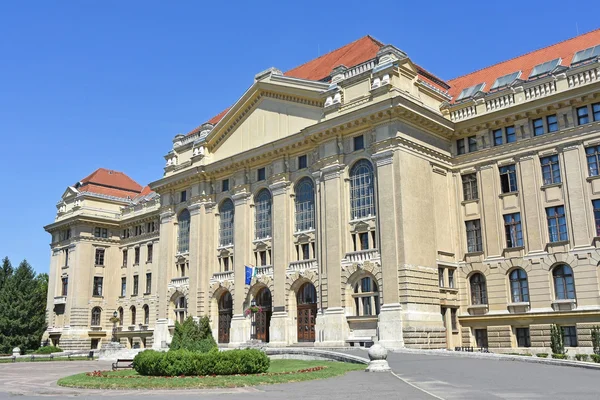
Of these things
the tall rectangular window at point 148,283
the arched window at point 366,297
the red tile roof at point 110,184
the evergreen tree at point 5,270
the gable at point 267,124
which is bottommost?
the arched window at point 366,297

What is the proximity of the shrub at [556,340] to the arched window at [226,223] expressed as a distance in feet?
85.8

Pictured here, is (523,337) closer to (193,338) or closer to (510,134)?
(510,134)

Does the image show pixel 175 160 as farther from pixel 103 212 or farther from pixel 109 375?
pixel 109 375

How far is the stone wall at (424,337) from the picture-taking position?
36.8m

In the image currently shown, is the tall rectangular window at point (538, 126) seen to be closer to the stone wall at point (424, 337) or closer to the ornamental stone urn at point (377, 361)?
the stone wall at point (424, 337)

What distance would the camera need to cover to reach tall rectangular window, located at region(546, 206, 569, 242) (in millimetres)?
37844

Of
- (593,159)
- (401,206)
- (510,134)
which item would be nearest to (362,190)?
(401,206)

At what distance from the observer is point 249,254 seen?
4969 cm

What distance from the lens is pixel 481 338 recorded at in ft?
134

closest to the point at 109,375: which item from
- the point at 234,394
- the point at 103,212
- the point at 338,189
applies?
the point at 234,394

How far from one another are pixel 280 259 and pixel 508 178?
1709cm

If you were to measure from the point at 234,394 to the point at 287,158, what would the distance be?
31288 millimetres

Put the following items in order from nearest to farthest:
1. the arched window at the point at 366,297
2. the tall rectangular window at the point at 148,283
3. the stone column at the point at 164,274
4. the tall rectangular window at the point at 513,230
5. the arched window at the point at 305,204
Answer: the tall rectangular window at the point at 513,230, the arched window at the point at 366,297, the arched window at the point at 305,204, the stone column at the point at 164,274, the tall rectangular window at the point at 148,283

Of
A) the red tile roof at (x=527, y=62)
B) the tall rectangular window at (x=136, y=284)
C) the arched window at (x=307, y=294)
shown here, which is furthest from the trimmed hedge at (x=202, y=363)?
the tall rectangular window at (x=136, y=284)
